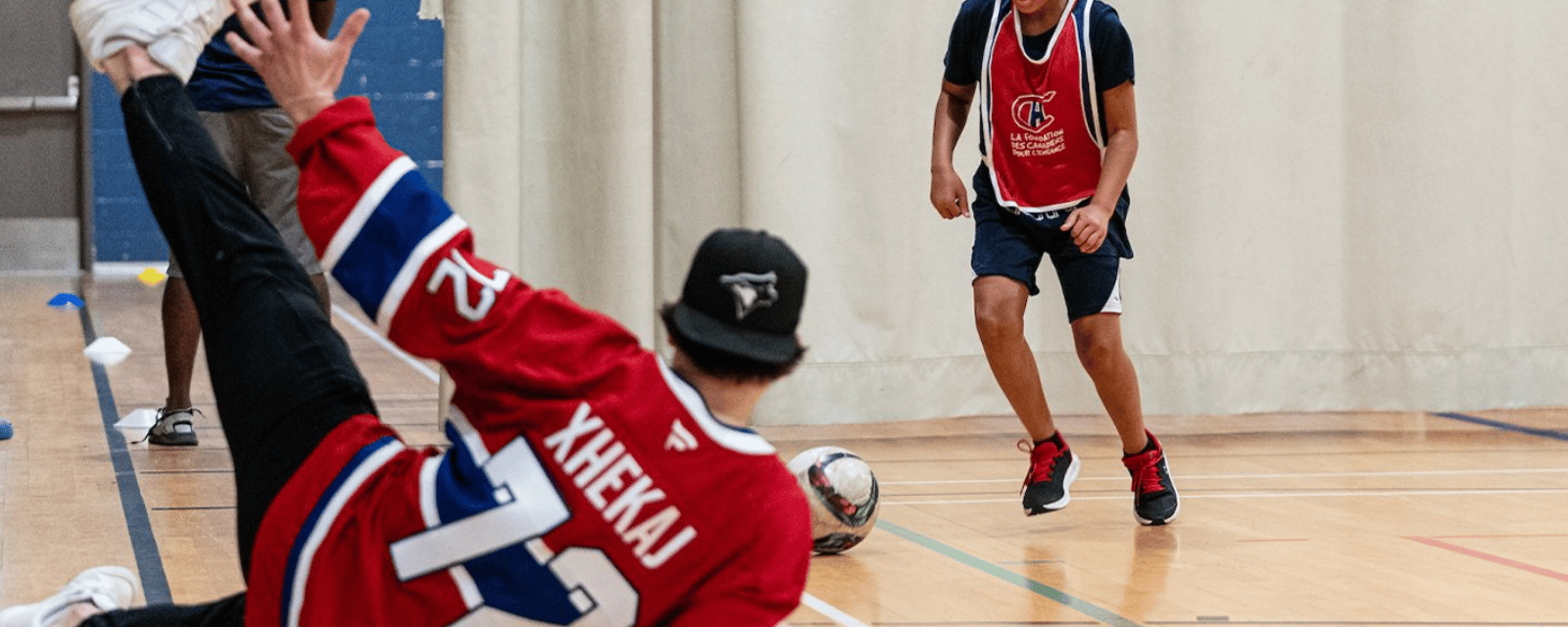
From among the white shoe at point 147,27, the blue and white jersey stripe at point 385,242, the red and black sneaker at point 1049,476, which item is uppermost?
the white shoe at point 147,27

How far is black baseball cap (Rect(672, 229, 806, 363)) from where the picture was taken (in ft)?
6.35

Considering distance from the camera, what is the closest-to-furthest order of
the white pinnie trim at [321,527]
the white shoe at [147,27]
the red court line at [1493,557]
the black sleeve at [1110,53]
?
1. the white pinnie trim at [321,527]
2. the white shoe at [147,27]
3. the red court line at [1493,557]
4. the black sleeve at [1110,53]

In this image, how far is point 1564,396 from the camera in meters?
6.30

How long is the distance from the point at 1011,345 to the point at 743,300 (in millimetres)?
2235

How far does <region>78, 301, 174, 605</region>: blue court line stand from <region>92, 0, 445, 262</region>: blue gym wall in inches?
232

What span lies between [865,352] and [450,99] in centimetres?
157

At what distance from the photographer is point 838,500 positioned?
361 centimetres

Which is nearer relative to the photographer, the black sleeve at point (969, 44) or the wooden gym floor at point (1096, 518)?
the wooden gym floor at point (1096, 518)

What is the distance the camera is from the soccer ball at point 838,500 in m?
3.60

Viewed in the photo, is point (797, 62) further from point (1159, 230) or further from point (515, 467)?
point (515, 467)

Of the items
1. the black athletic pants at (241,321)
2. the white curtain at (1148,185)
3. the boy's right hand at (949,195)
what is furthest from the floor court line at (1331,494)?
the black athletic pants at (241,321)

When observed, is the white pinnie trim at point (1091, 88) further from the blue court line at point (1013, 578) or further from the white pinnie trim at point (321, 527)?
the white pinnie trim at point (321, 527)

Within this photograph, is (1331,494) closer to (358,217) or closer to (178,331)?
(178,331)

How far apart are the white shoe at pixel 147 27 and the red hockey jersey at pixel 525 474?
1.57ft
